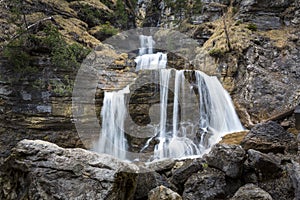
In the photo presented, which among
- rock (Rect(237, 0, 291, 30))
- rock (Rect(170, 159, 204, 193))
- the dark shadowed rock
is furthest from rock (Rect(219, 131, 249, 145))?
rock (Rect(237, 0, 291, 30))

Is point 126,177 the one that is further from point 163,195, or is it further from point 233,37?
point 233,37

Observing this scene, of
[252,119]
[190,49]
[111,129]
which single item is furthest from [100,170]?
[190,49]

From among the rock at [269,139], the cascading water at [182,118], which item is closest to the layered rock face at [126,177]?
the rock at [269,139]

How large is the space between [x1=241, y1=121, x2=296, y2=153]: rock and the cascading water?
2.45m

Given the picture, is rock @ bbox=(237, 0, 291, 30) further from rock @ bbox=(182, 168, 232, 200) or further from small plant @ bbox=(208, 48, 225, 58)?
rock @ bbox=(182, 168, 232, 200)

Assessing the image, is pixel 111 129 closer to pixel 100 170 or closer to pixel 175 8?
pixel 100 170

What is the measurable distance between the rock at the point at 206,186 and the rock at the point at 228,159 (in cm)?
16

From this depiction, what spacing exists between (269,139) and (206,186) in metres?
3.10

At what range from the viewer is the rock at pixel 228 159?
530 cm

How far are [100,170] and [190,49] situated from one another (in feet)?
43.2

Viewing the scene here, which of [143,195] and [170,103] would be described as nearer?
[143,195]

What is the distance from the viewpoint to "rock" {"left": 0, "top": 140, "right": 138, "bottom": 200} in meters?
3.46

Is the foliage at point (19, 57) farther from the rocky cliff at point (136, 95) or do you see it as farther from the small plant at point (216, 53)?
the small plant at point (216, 53)

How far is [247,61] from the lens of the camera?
40.1ft
